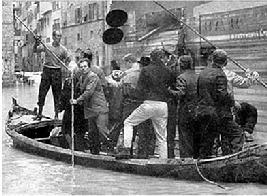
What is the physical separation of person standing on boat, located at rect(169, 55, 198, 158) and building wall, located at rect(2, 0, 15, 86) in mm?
30683

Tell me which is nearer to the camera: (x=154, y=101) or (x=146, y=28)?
(x=154, y=101)

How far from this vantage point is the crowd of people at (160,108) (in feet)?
28.7

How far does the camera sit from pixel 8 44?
40.0 meters

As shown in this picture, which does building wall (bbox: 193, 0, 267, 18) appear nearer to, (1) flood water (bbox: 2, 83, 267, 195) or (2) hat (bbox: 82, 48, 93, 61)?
(2) hat (bbox: 82, 48, 93, 61)

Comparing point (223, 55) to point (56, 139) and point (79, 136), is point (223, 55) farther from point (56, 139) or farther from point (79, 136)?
point (56, 139)

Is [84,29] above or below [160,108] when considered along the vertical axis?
above

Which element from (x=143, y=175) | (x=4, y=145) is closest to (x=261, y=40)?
(x=143, y=175)

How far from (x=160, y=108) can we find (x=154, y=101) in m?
0.15

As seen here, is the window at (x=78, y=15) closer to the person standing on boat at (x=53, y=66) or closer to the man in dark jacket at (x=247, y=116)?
the person standing on boat at (x=53, y=66)

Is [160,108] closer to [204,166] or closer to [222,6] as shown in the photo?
[204,166]

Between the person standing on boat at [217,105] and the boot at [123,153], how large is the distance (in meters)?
1.21

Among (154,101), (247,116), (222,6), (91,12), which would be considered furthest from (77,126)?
(91,12)

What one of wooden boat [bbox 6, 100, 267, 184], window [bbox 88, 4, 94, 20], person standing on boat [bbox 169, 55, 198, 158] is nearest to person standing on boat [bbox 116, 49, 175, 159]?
person standing on boat [bbox 169, 55, 198, 158]

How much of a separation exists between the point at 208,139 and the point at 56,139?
3.78 m
